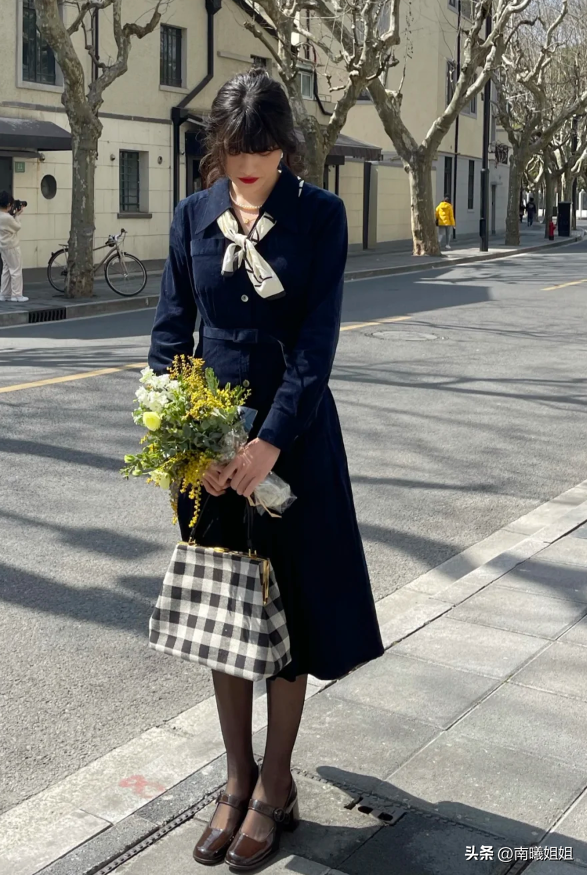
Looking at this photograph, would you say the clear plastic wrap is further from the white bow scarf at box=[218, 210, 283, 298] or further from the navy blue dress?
the white bow scarf at box=[218, 210, 283, 298]

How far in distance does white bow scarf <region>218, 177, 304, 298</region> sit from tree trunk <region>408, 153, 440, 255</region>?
29.5m

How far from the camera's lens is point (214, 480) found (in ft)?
9.04

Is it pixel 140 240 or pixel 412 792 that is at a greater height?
pixel 140 240

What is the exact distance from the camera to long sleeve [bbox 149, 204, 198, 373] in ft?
9.82

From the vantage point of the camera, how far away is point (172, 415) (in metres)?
2.70

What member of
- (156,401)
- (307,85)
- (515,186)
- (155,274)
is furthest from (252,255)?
(515,186)

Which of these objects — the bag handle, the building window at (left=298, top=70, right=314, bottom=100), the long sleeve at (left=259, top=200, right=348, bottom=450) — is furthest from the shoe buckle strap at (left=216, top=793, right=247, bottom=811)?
the building window at (left=298, top=70, right=314, bottom=100)

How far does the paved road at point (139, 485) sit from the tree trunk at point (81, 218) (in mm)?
4026

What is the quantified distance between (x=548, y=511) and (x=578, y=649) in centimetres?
231

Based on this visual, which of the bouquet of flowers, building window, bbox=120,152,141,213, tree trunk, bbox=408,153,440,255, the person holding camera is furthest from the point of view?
tree trunk, bbox=408,153,440,255

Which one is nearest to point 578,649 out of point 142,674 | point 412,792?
point 412,792

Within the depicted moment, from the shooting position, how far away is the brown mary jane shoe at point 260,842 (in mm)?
2834

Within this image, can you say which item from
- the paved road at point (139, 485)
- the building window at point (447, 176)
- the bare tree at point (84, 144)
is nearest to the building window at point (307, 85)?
the building window at point (447, 176)

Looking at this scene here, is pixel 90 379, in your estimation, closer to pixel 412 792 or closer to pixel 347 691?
pixel 347 691
